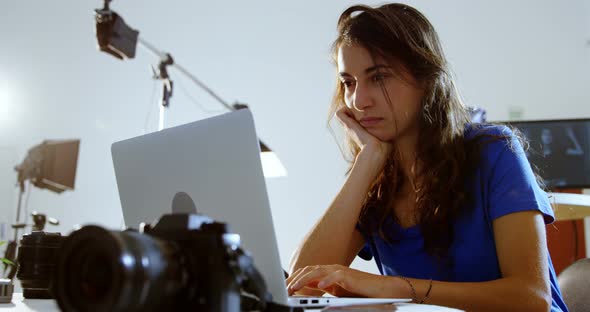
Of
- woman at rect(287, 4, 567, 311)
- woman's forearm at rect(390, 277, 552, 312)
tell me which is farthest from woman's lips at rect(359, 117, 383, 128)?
woman's forearm at rect(390, 277, 552, 312)

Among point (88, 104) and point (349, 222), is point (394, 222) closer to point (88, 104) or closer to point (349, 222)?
point (349, 222)

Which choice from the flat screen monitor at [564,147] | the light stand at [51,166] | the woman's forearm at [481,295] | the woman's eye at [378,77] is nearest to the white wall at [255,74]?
the light stand at [51,166]

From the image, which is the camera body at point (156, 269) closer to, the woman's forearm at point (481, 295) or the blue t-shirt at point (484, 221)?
the woman's forearm at point (481, 295)

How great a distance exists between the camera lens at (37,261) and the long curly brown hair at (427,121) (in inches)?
25.1

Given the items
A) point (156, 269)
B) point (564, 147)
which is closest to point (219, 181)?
point (156, 269)

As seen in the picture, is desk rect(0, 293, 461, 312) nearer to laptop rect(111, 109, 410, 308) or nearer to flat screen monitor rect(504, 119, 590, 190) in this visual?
laptop rect(111, 109, 410, 308)

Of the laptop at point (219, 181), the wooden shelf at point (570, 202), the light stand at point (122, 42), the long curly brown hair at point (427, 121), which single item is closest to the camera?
the laptop at point (219, 181)

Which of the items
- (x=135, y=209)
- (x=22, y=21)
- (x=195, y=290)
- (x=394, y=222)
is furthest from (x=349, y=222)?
(x=22, y=21)

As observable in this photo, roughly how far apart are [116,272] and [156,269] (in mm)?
30

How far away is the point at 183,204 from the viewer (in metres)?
0.73

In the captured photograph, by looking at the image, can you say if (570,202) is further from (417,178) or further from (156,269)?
(156,269)

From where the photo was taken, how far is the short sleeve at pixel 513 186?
0.94 metres

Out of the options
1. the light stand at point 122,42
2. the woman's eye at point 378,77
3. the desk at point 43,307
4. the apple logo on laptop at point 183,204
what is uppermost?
the light stand at point 122,42

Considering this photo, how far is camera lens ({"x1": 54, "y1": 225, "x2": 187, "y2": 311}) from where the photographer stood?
393 millimetres
